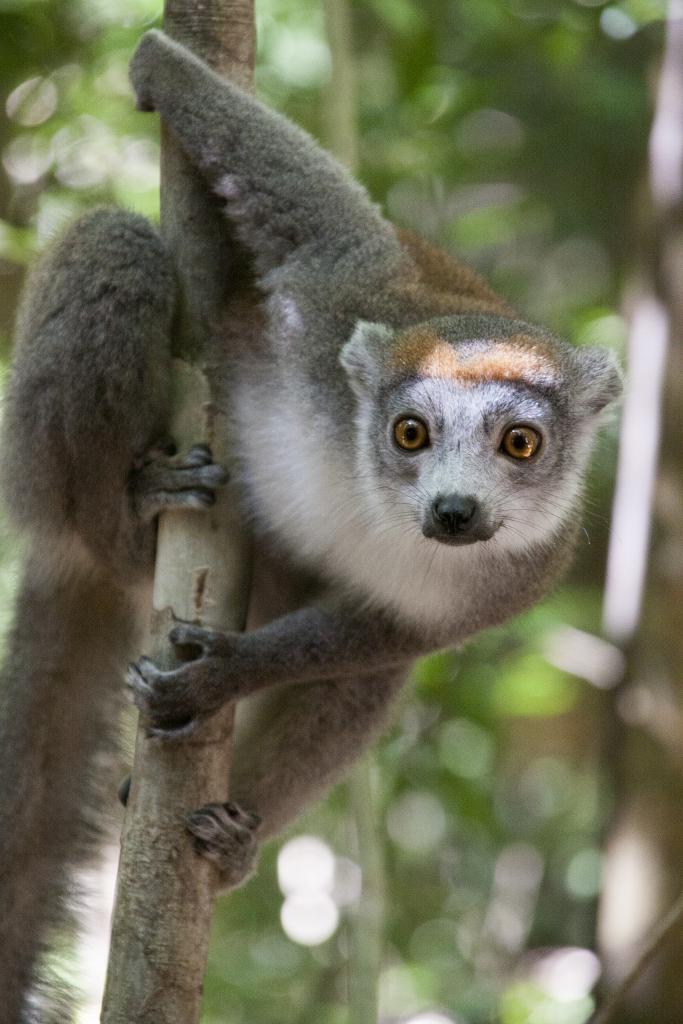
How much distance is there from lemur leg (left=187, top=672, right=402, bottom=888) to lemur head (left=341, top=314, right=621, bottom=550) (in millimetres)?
982

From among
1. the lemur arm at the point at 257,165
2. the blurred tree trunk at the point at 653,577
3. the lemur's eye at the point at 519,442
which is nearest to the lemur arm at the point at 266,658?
the lemur's eye at the point at 519,442

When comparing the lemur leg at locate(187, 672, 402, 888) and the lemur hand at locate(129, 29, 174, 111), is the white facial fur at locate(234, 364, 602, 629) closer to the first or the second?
the lemur leg at locate(187, 672, 402, 888)

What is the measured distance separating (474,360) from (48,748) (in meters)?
2.29

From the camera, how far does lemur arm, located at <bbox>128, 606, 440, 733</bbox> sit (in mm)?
4234

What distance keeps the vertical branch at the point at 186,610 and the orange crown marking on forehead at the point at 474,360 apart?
2.54 feet

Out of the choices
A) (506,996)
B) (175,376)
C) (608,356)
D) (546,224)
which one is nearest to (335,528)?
(175,376)

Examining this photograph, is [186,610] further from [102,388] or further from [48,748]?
[48,748]

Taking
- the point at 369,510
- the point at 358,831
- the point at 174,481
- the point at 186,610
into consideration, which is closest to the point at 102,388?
the point at 174,481

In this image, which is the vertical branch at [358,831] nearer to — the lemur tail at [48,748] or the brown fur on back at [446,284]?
the brown fur on back at [446,284]

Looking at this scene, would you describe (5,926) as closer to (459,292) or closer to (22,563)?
(22,563)

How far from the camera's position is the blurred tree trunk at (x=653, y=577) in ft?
21.9

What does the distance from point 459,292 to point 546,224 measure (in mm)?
4965

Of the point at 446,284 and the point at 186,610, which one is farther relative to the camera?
the point at 446,284

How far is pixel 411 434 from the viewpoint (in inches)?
172
